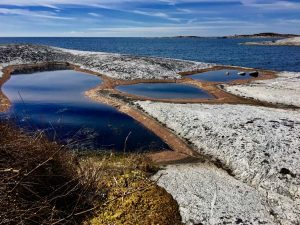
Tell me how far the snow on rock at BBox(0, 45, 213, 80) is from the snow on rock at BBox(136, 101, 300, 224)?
2555cm

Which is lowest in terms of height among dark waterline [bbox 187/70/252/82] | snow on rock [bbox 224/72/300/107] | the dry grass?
dark waterline [bbox 187/70/252/82]

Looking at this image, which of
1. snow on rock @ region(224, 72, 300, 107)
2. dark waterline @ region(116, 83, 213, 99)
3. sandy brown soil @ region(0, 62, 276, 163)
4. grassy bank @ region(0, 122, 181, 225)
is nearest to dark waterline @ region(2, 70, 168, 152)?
sandy brown soil @ region(0, 62, 276, 163)

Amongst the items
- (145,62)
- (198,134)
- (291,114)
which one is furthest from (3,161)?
(145,62)

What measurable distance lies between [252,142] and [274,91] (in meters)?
20.9

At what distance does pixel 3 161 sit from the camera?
8898 mm

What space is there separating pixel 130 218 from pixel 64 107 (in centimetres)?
2329

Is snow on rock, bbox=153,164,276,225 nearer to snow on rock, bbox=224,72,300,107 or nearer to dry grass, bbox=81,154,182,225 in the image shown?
dry grass, bbox=81,154,182,225

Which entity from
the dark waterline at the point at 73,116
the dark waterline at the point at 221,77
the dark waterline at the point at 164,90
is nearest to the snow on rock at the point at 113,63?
the dark waterline at the point at 221,77

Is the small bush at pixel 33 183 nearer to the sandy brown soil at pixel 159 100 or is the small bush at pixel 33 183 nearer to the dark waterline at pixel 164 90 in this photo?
the sandy brown soil at pixel 159 100

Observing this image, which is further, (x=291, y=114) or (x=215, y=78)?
(x=215, y=78)

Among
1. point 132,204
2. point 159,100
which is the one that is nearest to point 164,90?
point 159,100

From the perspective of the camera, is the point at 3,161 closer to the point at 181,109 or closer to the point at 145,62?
the point at 181,109

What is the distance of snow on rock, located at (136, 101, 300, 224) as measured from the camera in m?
17.5

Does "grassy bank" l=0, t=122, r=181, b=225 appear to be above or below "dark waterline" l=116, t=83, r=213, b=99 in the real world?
above
